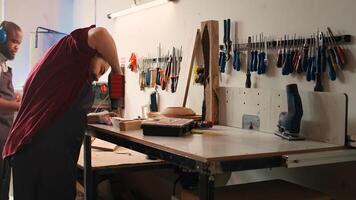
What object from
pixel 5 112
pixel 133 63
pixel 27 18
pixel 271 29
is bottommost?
pixel 5 112

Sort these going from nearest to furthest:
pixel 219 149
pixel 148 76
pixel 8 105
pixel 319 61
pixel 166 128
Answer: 1. pixel 219 149
2. pixel 166 128
3. pixel 319 61
4. pixel 8 105
5. pixel 148 76

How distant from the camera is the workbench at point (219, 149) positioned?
1092mm

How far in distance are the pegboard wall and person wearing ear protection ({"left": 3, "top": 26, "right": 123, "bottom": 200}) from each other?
1.79 ft

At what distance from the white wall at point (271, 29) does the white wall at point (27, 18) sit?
1.76 meters

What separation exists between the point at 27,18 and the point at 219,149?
3.65m

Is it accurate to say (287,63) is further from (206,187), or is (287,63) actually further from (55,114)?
(55,114)

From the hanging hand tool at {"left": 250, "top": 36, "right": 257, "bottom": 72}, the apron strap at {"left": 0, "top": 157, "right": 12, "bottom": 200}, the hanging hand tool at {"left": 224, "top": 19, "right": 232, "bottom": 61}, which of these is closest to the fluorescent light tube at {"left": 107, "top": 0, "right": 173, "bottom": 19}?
the hanging hand tool at {"left": 224, "top": 19, "right": 232, "bottom": 61}

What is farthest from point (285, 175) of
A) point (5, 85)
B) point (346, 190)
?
point (5, 85)

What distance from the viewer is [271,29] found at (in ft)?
6.15

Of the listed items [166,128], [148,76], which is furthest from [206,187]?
[148,76]

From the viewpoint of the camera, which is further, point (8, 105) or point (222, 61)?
point (8, 105)

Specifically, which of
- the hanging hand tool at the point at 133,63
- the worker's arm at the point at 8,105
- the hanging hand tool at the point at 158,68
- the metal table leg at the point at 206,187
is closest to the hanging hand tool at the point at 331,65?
the metal table leg at the point at 206,187

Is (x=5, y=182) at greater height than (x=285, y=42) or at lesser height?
lesser

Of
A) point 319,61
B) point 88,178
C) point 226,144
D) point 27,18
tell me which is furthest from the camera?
point 27,18
